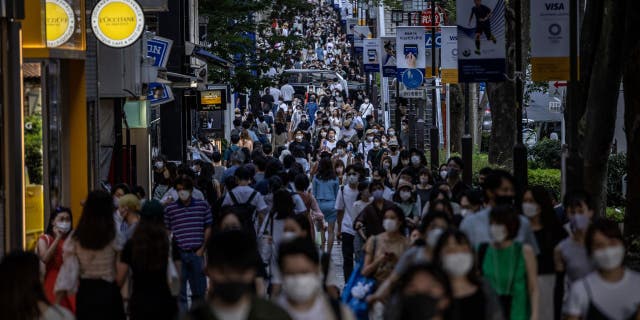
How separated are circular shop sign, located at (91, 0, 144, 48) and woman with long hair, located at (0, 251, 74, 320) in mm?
11980

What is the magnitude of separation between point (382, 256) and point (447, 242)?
10.4 ft

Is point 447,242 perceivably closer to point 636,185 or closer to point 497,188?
point 497,188

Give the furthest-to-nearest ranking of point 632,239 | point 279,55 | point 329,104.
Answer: point 329,104 < point 279,55 < point 632,239

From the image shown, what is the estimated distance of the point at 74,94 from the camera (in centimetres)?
2039

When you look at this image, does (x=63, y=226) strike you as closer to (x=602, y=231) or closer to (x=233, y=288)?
(x=602, y=231)

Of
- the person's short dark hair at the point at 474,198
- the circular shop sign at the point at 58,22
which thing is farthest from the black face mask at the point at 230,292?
the circular shop sign at the point at 58,22

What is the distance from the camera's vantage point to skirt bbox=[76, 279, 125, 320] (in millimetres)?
10820

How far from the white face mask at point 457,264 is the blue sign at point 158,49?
19192mm

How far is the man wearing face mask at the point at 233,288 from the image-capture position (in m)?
6.75

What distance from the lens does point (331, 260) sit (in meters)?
11.1

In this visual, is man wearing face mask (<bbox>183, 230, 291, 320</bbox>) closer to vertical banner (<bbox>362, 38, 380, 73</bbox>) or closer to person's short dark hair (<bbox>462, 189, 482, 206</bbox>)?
person's short dark hair (<bbox>462, 189, 482, 206</bbox>)

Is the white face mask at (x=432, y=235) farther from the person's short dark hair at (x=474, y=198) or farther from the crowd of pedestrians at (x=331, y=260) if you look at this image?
the person's short dark hair at (x=474, y=198)

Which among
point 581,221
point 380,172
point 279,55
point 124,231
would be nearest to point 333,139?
point 279,55

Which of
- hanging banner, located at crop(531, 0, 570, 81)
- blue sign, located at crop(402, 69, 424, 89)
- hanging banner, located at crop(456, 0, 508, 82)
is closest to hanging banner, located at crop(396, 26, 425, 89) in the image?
blue sign, located at crop(402, 69, 424, 89)
